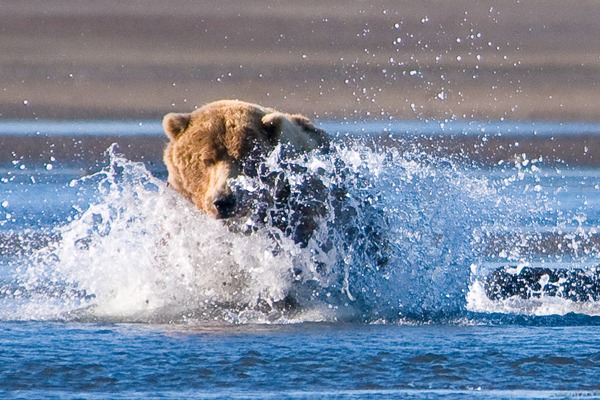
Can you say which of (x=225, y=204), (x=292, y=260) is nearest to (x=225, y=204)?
(x=225, y=204)

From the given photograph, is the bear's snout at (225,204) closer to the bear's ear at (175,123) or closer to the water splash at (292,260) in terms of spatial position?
the water splash at (292,260)

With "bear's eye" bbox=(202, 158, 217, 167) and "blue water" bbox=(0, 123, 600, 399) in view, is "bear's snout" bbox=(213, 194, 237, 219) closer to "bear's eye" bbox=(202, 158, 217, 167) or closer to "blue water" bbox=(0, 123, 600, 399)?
"blue water" bbox=(0, 123, 600, 399)

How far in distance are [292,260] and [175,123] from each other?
97 centimetres

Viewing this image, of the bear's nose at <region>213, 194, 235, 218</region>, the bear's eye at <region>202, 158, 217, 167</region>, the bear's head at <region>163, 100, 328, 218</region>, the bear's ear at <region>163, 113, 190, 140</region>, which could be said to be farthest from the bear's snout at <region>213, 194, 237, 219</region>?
the bear's ear at <region>163, 113, 190, 140</region>

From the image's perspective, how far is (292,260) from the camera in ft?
21.9

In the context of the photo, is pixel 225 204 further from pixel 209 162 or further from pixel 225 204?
pixel 209 162

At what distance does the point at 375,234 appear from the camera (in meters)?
7.07

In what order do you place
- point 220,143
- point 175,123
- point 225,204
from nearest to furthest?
point 225,204 → point 220,143 → point 175,123

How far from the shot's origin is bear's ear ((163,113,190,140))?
282 inches

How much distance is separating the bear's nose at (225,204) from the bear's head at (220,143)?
0.36ft

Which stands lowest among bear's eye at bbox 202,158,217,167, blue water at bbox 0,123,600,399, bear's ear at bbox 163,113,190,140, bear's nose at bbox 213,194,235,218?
blue water at bbox 0,123,600,399

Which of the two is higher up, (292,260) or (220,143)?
(220,143)

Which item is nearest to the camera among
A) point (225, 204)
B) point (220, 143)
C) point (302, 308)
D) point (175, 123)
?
point (302, 308)

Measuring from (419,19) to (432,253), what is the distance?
12151 millimetres
